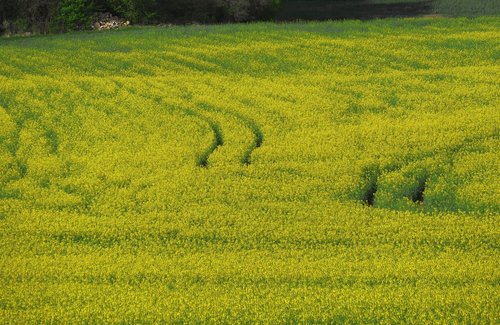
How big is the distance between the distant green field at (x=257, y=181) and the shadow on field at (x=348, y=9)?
579cm

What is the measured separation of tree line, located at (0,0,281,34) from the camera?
101ft

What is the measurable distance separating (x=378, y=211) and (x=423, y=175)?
1.74 meters

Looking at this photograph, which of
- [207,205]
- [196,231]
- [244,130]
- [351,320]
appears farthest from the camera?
[244,130]

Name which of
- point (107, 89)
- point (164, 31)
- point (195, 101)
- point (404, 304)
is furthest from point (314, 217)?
point (164, 31)

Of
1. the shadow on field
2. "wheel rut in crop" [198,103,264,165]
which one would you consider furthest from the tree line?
"wheel rut in crop" [198,103,264,165]

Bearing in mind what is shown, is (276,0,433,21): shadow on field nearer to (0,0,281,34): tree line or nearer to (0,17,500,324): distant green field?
(0,0,281,34): tree line

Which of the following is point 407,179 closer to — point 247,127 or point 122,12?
point 247,127

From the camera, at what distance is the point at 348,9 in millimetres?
32375

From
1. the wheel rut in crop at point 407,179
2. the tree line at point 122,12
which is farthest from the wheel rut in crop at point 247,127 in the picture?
the tree line at point 122,12

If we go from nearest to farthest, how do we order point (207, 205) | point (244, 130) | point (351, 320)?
1. point (351, 320)
2. point (207, 205)
3. point (244, 130)

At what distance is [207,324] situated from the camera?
9.48m

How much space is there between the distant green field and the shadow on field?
5.79 metres

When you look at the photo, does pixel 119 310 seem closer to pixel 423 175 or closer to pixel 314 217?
pixel 314 217

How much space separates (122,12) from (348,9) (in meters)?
7.52
